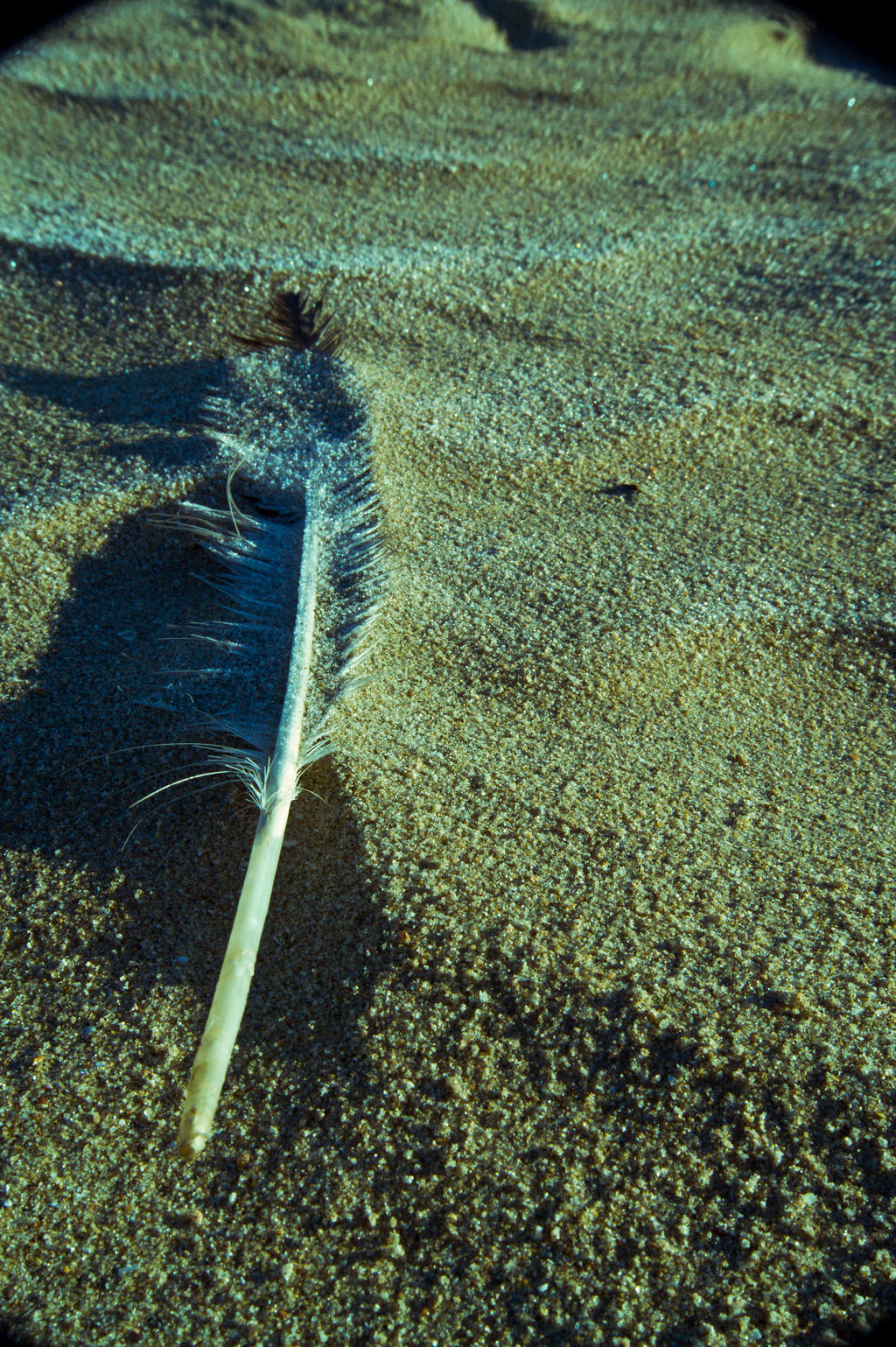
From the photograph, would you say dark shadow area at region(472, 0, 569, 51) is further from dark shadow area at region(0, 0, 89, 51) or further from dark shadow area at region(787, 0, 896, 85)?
dark shadow area at region(0, 0, 89, 51)

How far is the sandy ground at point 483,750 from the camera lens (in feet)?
2.55

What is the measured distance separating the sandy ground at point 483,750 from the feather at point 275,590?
51 mm

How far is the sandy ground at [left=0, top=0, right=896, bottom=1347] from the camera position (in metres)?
0.78

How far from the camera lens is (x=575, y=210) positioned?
2006 millimetres

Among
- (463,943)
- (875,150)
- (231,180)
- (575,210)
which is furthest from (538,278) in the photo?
(463,943)

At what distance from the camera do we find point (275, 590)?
1.34 metres

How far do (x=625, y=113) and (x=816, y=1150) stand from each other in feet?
7.89

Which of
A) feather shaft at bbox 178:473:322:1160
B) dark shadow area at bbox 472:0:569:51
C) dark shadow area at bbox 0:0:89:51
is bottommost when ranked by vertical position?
feather shaft at bbox 178:473:322:1160

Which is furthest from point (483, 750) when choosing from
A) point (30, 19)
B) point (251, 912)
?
point (30, 19)

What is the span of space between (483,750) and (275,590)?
1.45 ft

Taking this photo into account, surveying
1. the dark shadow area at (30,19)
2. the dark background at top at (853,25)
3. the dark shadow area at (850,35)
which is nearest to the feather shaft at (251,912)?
the dark shadow area at (30,19)

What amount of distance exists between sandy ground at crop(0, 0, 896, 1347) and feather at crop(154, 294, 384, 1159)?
2.0 inches

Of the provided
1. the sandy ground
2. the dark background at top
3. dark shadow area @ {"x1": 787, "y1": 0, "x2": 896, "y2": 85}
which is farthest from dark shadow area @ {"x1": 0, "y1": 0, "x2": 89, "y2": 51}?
dark shadow area @ {"x1": 787, "y1": 0, "x2": 896, "y2": 85}

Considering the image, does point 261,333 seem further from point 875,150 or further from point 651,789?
point 875,150
